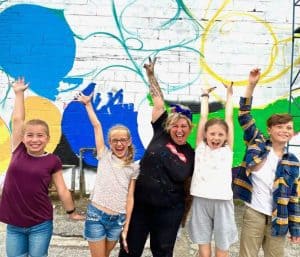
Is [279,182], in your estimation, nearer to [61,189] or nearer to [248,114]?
[248,114]

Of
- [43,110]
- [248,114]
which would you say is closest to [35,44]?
[43,110]

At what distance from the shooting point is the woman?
119 inches

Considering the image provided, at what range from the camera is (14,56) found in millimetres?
5273


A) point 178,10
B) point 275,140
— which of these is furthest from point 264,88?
point 275,140

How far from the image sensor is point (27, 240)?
9.49 ft

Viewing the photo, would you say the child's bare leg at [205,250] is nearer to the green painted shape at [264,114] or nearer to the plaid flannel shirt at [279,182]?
the plaid flannel shirt at [279,182]

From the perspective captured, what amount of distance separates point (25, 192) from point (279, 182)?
1.79m

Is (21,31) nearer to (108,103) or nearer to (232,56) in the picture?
(108,103)

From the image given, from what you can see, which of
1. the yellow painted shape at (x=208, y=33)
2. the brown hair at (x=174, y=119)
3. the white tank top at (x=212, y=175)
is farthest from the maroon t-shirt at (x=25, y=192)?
the yellow painted shape at (x=208, y=33)

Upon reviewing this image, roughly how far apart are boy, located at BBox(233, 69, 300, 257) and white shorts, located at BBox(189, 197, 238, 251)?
0.47 feet

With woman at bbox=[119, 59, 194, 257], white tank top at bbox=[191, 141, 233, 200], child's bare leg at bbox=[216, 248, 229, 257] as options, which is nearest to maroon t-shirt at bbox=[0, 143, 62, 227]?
woman at bbox=[119, 59, 194, 257]

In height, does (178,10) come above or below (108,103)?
above

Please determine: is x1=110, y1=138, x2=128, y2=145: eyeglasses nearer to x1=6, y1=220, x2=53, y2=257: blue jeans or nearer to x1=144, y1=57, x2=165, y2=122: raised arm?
x1=144, y1=57, x2=165, y2=122: raised arm

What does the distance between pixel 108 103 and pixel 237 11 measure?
6.64 feet
